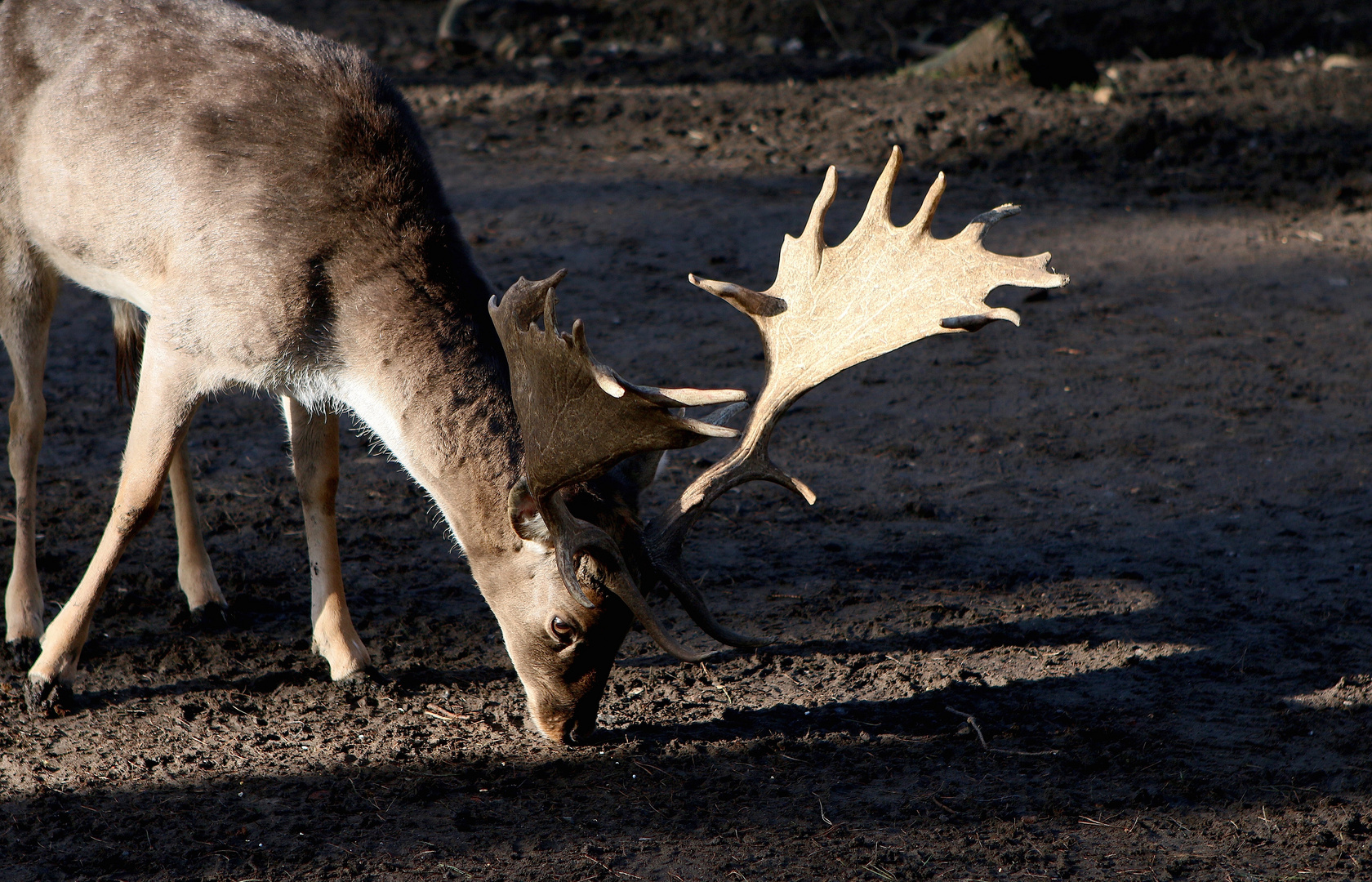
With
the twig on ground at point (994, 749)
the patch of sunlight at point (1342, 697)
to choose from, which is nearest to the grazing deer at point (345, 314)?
the twig on ground at point (994, 749)

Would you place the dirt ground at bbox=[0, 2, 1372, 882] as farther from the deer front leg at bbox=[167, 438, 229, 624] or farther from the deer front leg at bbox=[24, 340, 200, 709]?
the deer front leg at bbox=[24, 340, 200, 709]

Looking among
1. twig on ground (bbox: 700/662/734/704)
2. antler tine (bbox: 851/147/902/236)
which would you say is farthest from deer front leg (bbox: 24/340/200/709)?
antler tine (bbox: 851/147/902/236)

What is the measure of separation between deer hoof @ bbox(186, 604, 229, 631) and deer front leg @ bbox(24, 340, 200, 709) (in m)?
0.60

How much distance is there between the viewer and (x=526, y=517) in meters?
3.84

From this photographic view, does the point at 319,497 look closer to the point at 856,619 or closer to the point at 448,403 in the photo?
the point at 448,403

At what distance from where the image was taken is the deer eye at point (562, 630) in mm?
3961

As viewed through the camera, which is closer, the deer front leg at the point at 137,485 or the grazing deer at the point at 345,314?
the grazing deer at the point at 345,314

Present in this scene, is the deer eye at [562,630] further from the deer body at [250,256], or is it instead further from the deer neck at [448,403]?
the deer neck at [448,403]

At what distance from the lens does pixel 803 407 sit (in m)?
7.38

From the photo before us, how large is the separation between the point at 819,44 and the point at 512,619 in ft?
40.4

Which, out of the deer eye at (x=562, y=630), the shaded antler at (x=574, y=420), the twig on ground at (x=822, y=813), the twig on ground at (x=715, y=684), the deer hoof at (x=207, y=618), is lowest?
the twig on ground at (x=715, y=684)

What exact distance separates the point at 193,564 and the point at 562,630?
2.06m

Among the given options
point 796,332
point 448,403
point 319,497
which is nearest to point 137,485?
point 319,497

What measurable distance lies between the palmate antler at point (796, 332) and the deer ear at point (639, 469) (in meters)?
0.21
